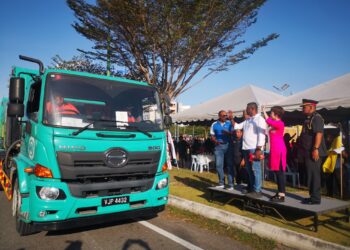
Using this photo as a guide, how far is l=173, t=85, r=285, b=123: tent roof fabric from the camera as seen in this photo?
1194 centimetres

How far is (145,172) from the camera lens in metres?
4.61

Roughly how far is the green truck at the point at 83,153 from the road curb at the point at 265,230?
1250 mm

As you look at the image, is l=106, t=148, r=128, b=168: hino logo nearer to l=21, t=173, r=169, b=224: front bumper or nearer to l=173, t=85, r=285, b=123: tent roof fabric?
l=21, t=173, r=169, b=224: front bumper

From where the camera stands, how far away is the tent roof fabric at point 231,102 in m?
11.9

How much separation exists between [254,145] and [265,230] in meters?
1.78

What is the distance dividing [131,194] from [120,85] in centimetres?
193

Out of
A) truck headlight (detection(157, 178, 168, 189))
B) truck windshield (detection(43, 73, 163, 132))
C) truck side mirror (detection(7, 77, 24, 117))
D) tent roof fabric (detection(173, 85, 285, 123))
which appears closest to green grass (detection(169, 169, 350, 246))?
truck headlight (detection(157, 178, 168, 189))

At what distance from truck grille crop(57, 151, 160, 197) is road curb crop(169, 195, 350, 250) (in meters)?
1.63

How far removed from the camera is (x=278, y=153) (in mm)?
5328

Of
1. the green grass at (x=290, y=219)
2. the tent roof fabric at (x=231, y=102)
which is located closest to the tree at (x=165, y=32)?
the tent roof fabric at (x=231, y=102)

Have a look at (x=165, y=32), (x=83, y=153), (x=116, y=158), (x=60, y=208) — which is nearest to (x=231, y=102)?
(x=165, y=32)

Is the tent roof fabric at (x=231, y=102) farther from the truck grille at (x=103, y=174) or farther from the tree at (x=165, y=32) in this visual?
the truck grille at (x=103, y=174)

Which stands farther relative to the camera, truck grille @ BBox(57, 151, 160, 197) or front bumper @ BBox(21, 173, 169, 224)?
truck grille @ BBox(57, 151, 160, 197)

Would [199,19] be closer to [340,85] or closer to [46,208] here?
[340,85]
